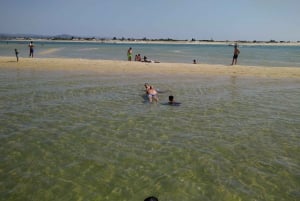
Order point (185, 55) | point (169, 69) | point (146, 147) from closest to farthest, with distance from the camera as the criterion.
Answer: point (146, 147), point (169, 69), point (185, 55)

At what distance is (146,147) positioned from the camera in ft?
30.9

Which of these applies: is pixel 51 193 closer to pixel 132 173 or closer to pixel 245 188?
pixel 132 173

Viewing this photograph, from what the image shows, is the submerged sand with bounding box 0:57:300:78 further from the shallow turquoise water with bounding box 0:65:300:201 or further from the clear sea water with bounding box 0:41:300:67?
the shallow turquoise water with bounding box 0:65:300:201

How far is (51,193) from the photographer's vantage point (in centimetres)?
682

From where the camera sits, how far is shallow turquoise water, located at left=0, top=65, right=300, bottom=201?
279 inches

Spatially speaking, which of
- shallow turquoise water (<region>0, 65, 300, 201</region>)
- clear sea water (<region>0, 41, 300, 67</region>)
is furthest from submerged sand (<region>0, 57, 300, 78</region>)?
shallow turquoise water (<region>0, 65, 300, 201</region>)

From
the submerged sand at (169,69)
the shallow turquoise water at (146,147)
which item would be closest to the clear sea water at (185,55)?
the submerged sand at (169,69)

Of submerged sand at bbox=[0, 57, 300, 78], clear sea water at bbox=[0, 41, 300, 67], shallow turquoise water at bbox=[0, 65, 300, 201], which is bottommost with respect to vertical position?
clear sea water at bbox=[0, 41, 300, 67]

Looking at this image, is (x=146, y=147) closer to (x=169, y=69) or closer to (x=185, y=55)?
(x=169, y=69)

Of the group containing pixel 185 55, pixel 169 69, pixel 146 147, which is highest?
pixel 146 147

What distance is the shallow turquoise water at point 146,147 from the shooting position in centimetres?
708

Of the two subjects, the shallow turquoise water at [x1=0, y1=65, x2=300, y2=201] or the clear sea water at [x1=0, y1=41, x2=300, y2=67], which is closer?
the shallow turquoise water at [x1=0, y1=65, x2=300, y2=201]

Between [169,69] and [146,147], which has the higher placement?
[146,147]

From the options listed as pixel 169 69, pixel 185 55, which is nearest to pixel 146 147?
pixel 169 69
